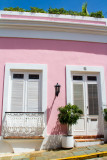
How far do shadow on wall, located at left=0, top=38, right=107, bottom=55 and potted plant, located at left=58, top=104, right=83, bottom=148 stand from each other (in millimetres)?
2644

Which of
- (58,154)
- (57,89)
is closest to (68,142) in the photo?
(58,154)

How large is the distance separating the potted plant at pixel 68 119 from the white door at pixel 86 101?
0.68m

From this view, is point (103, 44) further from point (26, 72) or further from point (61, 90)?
point (26, 72)

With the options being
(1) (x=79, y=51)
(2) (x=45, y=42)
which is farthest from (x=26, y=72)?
(1) (x=79, y=51)

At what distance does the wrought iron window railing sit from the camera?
5.89 metres

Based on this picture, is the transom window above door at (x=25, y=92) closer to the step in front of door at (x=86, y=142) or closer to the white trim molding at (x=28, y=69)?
the white trim molding at (x=28, y=69)

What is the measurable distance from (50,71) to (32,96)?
4.15 feet

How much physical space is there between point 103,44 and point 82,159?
4.91m

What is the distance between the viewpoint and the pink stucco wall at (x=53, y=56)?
646 cm

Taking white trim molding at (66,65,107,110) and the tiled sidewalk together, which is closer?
the tiled sidewalk

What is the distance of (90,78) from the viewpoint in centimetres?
702

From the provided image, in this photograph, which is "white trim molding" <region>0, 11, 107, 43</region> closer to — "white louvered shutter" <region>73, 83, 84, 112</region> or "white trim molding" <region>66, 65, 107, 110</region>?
"white trim molding" <region>66, 65, 107, 110</region>

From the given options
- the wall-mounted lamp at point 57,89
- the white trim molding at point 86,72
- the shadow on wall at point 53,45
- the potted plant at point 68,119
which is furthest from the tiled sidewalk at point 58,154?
the shadow on wall at point 53,45

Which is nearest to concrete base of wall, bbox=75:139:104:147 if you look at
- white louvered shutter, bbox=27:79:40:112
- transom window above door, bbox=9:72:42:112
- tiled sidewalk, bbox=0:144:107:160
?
tiled sidewalk, bbox=0:144:107:160
